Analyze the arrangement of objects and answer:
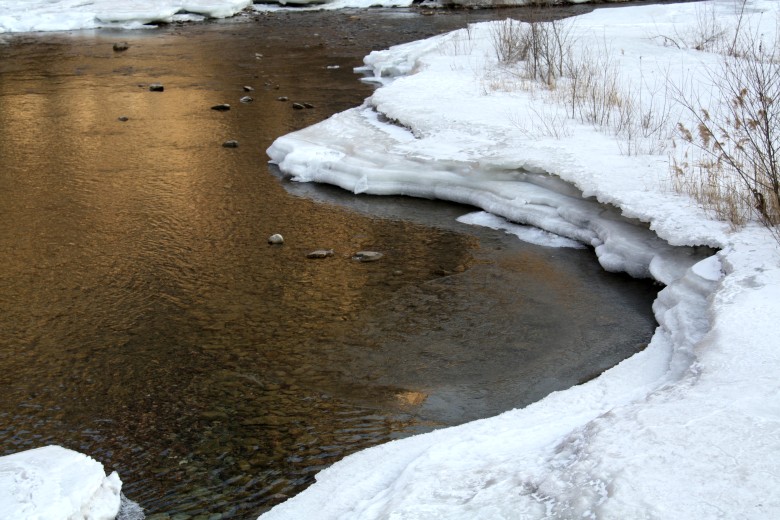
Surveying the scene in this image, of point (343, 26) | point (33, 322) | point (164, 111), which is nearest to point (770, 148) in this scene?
point (33, 322)

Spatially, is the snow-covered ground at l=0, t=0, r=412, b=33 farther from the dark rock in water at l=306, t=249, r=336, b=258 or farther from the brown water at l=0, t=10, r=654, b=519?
the dark rock in water at l=306, t=249, r=336, b=258

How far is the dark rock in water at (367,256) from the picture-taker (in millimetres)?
6676

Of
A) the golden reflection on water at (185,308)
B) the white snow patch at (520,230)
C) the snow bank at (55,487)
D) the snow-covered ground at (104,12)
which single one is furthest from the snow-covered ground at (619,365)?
the snow-covered ground at (104,12)

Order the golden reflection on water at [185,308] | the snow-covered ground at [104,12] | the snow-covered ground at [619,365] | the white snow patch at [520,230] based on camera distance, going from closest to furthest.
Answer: the snow-covered ground at [619,365] → the golden reflection on water at [185,308] → the white snow patch at [520,230] → the snow-covered ground at [104,12]

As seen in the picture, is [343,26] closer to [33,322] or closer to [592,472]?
[33,322]

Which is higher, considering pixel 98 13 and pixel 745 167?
pixel 745 167

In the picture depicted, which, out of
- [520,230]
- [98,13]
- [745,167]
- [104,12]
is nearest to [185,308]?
[520,230]

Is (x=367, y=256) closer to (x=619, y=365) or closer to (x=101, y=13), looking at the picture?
(x=619, y=365)

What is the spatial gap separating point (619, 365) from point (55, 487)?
282 cm

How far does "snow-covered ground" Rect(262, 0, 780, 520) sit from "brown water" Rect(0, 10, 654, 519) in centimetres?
32

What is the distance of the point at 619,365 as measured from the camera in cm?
466

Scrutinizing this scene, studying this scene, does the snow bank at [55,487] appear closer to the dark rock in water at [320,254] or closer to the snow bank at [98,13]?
the dark rock in water at [320,254]

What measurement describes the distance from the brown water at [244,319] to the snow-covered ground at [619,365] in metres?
0.32

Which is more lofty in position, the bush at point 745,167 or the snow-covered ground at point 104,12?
the bush at point 745,167
